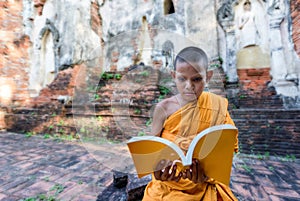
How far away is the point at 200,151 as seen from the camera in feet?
2.30

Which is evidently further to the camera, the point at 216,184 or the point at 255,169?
the point at 255,169

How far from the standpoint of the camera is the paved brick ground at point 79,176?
1.70m

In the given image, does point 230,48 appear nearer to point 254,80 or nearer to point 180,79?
point 254,80

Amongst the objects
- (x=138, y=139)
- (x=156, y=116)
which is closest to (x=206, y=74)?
(x=156, y=116)

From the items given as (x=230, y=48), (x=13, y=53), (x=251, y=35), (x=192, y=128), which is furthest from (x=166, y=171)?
(x=13, y=53)

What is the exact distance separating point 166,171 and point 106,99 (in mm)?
2008

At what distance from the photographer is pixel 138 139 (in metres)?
0.70

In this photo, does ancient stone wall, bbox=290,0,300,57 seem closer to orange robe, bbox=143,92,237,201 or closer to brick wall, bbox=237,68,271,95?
brick wall, bbox=237,68,271,95

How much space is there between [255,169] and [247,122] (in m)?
1.10

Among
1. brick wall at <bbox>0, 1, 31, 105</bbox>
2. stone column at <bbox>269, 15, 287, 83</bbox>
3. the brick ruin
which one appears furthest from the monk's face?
brick wall at <bbox>0, 1, 31, 105</bbox>

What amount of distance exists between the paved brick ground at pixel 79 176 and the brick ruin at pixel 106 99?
0.39 metres

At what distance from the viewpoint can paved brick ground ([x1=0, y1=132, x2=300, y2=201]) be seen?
1.70 meters

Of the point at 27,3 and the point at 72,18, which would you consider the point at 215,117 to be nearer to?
the point at 72,18

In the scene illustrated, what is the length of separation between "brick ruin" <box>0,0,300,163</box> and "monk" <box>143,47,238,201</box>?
0.47 ft
